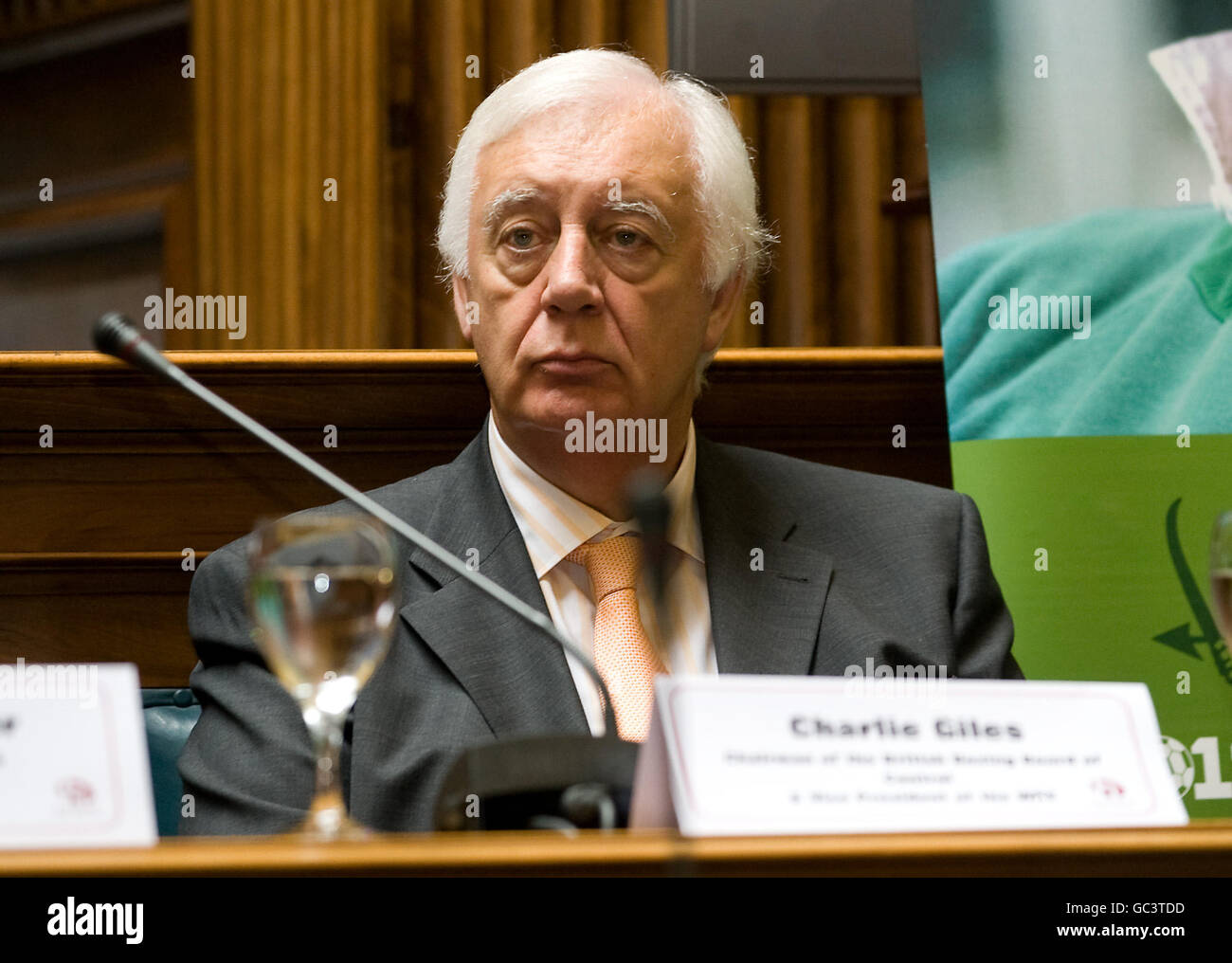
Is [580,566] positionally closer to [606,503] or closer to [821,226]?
[606,503]

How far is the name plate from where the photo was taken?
77 centimetres

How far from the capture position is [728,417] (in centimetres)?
Answer: 224

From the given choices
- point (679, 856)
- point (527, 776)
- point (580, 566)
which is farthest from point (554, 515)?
point (679, 856)

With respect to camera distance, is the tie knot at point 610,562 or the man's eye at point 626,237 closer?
the tie knot at point 610,562

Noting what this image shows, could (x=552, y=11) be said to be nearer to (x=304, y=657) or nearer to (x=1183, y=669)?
(x=1183, y=669)

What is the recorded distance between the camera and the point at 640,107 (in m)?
1.89

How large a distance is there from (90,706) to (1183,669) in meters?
1.73

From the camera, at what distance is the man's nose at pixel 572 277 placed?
177 cm

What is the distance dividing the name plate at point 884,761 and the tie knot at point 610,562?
0.79m

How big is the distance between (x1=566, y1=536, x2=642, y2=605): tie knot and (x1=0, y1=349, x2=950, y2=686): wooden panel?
511mm

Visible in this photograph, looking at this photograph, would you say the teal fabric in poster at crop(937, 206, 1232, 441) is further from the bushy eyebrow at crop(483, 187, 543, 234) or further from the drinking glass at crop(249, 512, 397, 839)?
the drinking glass at crop(249, 512, 397, 839)

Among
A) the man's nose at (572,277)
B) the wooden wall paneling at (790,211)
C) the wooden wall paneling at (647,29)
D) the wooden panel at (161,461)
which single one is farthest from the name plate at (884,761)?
the wooden wall paneling at (647,29)

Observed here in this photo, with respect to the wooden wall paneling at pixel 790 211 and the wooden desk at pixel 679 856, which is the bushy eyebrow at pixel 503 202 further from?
the wooden desk at pixel 679 856
